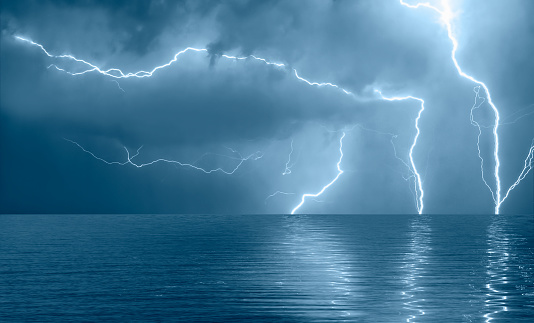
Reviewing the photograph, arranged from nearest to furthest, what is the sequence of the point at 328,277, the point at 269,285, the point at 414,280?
1. the point at 269,285
2. the point at 414,280
3. the point at 328,277

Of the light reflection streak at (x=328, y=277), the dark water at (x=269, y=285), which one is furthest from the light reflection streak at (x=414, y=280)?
the light reflection streak at (x=328, y=277)

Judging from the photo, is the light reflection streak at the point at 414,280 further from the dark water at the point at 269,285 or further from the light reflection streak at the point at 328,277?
the light reflection streak at the point at 328,277

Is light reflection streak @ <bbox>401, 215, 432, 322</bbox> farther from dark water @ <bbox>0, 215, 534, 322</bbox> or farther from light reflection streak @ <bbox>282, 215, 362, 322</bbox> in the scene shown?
light reflection streak @ <bbox>282, 215, 362, 322</bbox>

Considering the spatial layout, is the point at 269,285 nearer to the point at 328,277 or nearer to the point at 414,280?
the point at 328,277

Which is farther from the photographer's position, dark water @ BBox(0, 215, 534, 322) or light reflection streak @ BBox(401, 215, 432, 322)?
light reflection streak @ BBox(401, 215, 432, 322)

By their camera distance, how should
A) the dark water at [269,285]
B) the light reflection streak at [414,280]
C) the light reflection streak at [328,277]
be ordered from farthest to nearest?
the light reflection streak at [328,277] < the light reflection streak at [414,280] < the dark water at [269,285]

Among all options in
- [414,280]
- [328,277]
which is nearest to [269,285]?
[328,277]

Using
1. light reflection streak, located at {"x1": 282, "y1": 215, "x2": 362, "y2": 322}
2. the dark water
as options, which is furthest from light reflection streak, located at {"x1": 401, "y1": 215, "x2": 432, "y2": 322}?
light reflection streak, located at {"x1": 282, "y1": 215, "x2": 362, "y2": 322}

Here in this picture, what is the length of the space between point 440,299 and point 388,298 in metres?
0.86

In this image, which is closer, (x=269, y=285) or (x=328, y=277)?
(x=269, y=285)

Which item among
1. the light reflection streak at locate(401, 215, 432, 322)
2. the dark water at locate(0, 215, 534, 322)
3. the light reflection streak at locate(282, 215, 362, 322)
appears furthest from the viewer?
the light reflection streak at locate(282, 215, 362, 322)

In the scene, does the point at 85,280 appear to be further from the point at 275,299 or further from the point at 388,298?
the point at 388,298

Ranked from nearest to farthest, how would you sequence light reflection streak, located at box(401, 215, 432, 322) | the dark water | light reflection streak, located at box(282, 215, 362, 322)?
the dark water, light reflection streak, located at box(401, 215, 432, 322), light reflection streak, located at box(282, 215, 362, 322)

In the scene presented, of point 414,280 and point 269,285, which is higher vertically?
point 414,280
